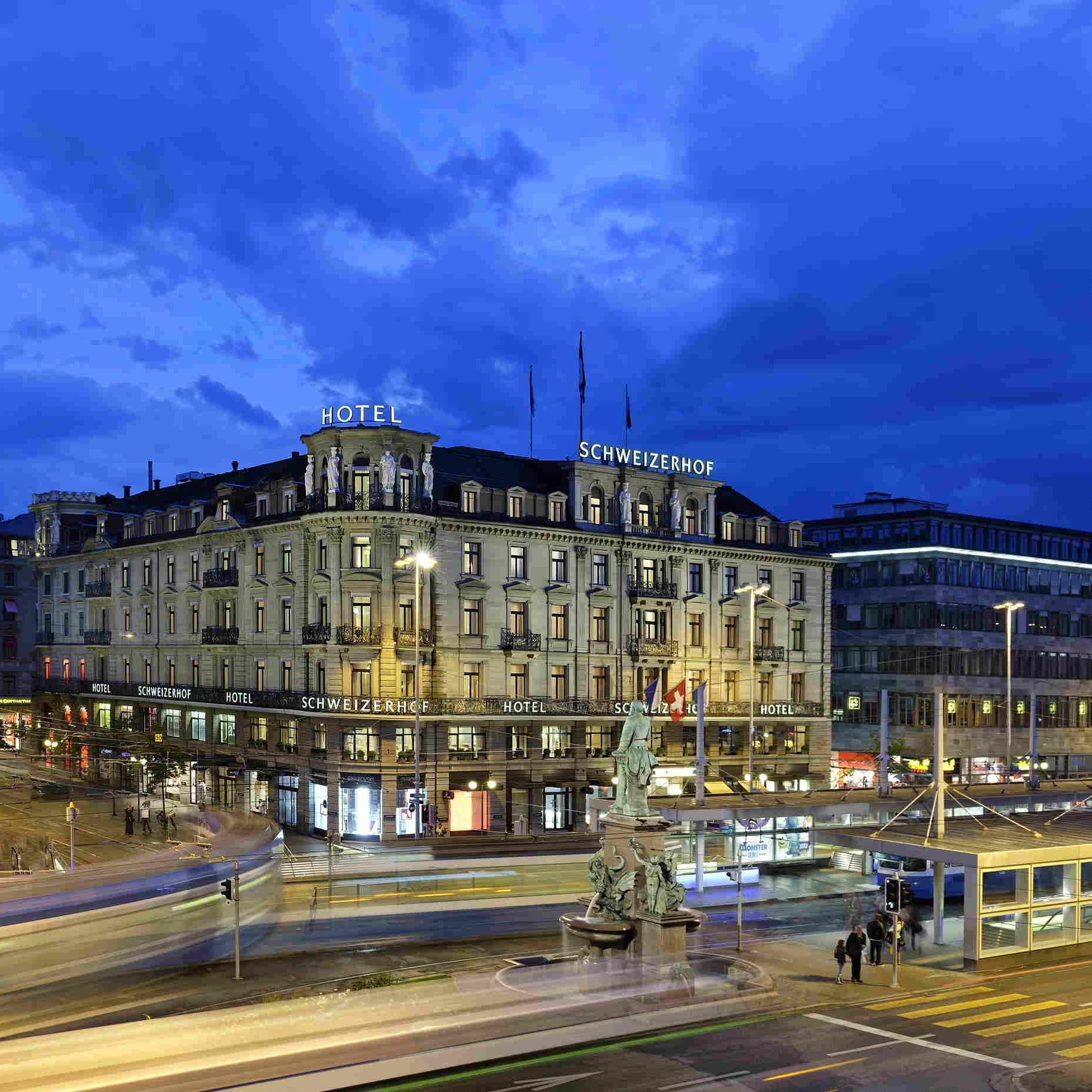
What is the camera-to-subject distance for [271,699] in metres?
73.9

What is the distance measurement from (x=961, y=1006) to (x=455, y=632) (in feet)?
135

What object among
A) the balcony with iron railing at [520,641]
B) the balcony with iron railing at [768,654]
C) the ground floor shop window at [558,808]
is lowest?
the ground floor shop window at [558,808]

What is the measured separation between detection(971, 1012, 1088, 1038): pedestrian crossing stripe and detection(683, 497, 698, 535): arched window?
1961 inches

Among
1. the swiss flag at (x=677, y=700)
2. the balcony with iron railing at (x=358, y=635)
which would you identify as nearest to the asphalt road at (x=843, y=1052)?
the swiss flag at (x=677, y=700)

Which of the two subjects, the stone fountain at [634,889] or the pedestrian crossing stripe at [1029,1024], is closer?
the pedestrian crossing stripe at [1029,1024]

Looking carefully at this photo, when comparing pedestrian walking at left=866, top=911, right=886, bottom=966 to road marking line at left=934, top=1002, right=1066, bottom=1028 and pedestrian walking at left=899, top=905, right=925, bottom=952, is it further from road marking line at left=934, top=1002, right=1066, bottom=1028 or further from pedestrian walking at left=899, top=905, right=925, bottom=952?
road marking line at left=934, top=1002, right=1066, bottom=1028

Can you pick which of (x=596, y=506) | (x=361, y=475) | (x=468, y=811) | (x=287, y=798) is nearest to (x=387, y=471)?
(x=361, y=475)

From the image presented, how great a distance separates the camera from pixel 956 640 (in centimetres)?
9481

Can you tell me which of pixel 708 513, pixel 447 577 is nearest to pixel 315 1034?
pixel 447 577

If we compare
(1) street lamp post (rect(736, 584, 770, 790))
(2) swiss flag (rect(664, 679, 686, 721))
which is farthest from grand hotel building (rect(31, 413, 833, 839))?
(2) swiss flag (rect(664, 679, 686, 721))

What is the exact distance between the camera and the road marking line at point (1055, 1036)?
3055 cm

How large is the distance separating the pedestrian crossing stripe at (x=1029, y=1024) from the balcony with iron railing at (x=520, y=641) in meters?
42.6

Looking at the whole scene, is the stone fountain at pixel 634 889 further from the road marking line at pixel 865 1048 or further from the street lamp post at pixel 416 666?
the street lamp post at pixel 416 666

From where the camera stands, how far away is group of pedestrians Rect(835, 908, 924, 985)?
121 ft
